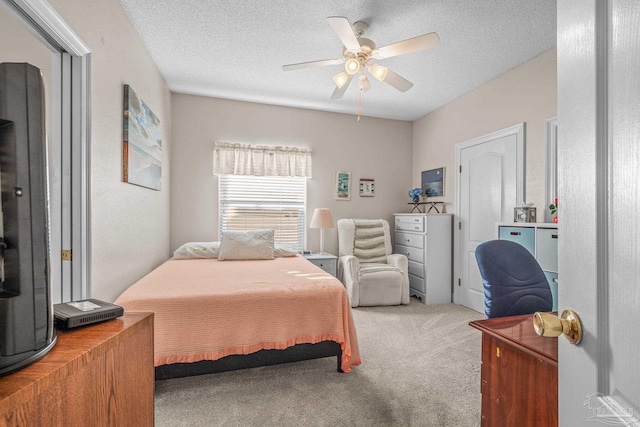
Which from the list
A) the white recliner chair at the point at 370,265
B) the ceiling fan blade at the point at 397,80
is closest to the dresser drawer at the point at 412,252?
the white recliner chair at the point at 370,265

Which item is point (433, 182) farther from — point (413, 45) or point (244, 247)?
point (244, 247)

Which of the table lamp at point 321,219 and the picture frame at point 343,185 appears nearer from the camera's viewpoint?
the table lamp at point 321,219

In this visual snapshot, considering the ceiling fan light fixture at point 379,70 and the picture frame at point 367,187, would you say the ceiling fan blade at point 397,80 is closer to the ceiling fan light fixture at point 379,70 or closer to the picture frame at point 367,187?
the ceiling fan light fixture at point 379,70

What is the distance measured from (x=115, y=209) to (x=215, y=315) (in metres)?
1.08

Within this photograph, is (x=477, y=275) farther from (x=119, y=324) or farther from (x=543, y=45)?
(x=119, y=324)

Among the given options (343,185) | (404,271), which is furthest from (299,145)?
(404,271)

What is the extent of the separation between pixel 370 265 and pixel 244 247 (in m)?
1.69

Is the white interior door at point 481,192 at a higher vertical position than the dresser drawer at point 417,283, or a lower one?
higher

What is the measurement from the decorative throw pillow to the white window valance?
111 centimetres

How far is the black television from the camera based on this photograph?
0.58 meters

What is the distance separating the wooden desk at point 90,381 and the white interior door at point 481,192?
3.52 m

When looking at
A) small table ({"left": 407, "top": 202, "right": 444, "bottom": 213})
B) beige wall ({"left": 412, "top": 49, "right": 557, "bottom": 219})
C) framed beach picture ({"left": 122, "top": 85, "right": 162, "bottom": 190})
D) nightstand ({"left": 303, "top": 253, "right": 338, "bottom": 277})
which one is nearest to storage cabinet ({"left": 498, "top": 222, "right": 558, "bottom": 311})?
beige wall ({"left": 412, "top": 49, "right": 557, "bottom": 219})

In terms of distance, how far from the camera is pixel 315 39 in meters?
2.71

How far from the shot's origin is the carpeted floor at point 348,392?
172cm
